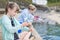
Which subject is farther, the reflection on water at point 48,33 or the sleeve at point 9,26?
the reflection on water at point 48,33

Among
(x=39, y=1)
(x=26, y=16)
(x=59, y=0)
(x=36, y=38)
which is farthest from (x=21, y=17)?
(x=59, y=0)

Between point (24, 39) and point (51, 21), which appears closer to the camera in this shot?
point (24, 39)

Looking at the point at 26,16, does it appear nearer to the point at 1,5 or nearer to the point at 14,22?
the point at 14,22

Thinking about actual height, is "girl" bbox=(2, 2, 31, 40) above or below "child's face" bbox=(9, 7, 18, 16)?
below

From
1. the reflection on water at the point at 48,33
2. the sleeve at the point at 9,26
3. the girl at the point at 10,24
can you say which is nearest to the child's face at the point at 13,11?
the girl at the point at 10,24

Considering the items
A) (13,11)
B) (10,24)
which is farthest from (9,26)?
(13,11)

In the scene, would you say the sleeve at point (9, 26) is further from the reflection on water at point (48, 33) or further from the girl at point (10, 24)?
the reflection on water at point (48, 33)

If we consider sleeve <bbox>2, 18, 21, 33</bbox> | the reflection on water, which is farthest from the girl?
the reflection on water

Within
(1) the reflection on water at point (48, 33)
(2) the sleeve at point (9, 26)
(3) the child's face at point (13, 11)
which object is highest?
(3) the child's face at point (13, 11)

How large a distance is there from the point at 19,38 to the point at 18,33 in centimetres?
13

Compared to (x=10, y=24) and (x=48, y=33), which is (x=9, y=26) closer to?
(x=10, y=24)

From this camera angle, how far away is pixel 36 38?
4.18 meters

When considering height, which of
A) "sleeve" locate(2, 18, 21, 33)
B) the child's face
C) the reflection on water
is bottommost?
the reflection on water

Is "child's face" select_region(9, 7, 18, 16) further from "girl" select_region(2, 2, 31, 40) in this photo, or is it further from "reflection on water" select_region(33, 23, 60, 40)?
"reflection on water" select_region(33, 23, 60, 40)
